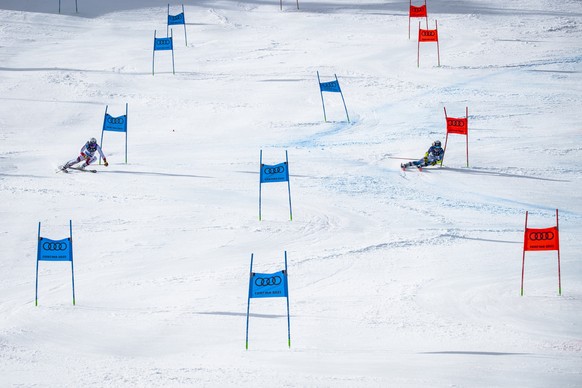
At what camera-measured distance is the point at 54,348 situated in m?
13.1

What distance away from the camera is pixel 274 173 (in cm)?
1859

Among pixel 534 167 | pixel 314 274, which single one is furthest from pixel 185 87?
pixel 314 274

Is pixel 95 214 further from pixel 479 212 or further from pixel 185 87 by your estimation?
pixel 185 87

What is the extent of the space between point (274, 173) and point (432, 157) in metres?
5.18

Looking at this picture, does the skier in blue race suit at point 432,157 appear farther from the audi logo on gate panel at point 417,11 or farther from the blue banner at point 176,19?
the blue banner at point 176,19

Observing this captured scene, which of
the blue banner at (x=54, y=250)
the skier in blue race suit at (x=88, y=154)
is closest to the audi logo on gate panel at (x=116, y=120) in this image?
the skier in blue race suit at (x=88, y=154)

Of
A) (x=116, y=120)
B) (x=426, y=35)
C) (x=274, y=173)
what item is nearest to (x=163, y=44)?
(x=116, y=120)

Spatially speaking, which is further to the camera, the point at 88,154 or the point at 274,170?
the point at 88,154

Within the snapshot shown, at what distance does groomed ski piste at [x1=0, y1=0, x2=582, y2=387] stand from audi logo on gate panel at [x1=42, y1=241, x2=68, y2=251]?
2.91ft

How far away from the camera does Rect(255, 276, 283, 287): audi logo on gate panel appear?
509 inches

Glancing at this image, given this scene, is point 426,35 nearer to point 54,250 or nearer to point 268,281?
point 54,250

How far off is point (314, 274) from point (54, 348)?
470cm

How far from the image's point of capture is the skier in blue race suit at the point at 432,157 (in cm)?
2231

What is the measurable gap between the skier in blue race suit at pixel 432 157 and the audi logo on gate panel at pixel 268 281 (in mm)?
10100
